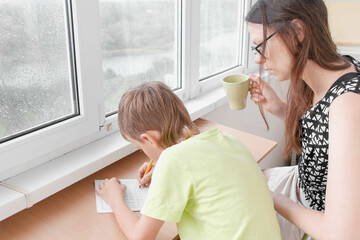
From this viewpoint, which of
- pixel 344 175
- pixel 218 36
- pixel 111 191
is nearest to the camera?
pixel 344 175

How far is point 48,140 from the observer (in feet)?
4.22

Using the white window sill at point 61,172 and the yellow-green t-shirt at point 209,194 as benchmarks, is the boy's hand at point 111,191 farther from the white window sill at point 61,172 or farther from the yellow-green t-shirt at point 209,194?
the yellow-green t-shirt at point 209,194

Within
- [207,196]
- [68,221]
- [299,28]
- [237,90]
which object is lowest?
[68,221]

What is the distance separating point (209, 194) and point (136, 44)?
2.88 ft

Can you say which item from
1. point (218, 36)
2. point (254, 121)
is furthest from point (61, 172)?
point (254, 121)

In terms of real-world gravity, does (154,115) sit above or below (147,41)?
below

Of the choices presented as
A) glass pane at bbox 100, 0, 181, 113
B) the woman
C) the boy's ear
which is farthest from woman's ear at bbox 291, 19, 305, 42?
glass pane at bbox 100, 0, 181, 113

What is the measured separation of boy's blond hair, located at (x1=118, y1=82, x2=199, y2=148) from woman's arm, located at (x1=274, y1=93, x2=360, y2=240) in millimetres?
374

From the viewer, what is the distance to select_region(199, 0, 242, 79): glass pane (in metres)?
2.06

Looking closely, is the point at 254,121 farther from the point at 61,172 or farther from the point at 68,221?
the point at 68,221

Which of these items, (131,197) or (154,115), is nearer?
(154,115)

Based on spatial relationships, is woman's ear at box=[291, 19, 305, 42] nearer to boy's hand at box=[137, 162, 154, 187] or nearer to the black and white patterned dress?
the black and white patterned dress

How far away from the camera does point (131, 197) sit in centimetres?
119

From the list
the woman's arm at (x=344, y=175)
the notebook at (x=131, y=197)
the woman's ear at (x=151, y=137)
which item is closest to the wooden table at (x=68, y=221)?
the notebook at (x=131, y=197)
